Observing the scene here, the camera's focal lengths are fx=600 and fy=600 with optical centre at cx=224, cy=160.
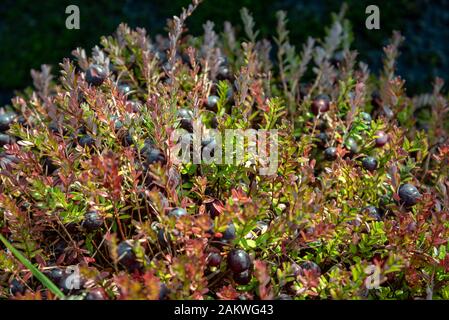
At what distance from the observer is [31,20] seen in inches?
154

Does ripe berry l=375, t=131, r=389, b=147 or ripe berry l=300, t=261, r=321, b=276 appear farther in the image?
ripe berry l=375, t=131, r=389, b=147

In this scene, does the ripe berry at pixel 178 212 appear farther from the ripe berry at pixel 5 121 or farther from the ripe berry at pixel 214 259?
the ripe berry at pixel 5 121

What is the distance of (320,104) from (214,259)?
0.87m

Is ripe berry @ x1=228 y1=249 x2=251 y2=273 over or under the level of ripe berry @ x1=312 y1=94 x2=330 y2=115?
under

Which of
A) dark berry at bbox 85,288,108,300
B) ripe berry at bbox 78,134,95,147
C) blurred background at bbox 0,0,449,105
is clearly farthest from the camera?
blurred background at bbox 0,0,449,105

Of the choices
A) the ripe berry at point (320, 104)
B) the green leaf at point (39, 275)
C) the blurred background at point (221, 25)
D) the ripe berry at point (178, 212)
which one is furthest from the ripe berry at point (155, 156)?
the blurred background at point (221, 25)

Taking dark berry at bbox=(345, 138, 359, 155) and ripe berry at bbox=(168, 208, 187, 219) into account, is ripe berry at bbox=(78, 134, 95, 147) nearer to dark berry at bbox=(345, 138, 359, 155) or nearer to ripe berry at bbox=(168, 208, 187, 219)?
ripe berry at bbox=(168, 208, 187, 219)

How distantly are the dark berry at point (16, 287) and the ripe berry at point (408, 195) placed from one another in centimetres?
109

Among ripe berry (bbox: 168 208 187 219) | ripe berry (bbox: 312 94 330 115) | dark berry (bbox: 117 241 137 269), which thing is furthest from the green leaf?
ripe berry (bbox: 312 94 330 115)

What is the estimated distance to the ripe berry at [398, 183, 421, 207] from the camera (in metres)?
1.71

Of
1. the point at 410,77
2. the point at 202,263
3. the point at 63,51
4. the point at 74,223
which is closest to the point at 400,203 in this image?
the point at 202,263

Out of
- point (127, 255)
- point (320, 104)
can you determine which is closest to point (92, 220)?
point (127, 255)

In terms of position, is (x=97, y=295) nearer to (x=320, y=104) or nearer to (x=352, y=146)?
(x=352, y=146)

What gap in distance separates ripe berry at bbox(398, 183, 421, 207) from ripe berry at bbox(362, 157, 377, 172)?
159 millimetres
